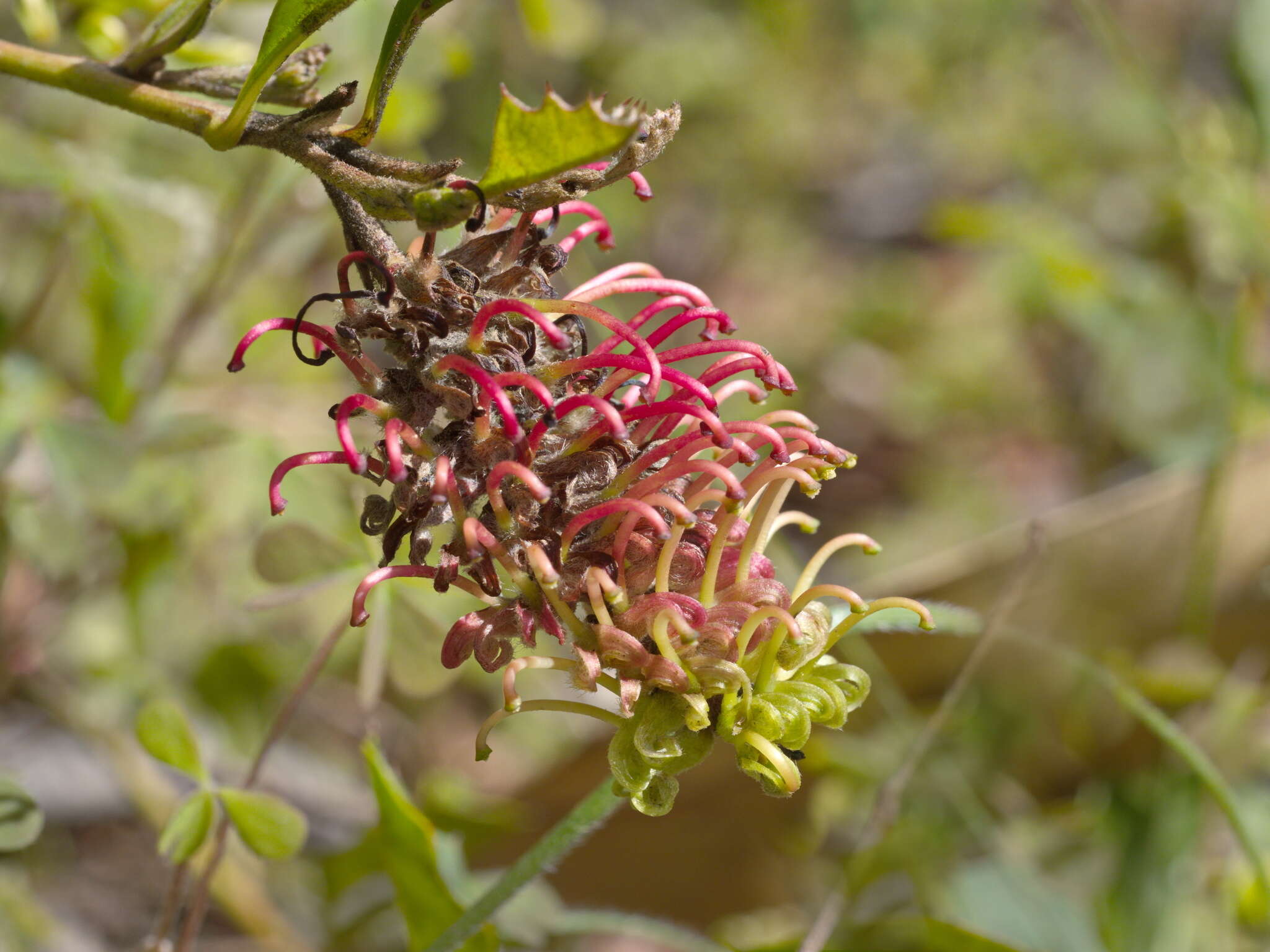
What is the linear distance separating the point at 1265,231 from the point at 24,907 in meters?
2.79

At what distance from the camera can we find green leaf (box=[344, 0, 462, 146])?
791mm

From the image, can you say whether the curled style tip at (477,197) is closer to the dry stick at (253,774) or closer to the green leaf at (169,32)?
the green leaf at (169,32)

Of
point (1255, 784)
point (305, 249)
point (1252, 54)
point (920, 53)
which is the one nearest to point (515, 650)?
point (305, 249)

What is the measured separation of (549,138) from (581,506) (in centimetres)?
29

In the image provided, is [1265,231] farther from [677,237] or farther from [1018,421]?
[677,237]

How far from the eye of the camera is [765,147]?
154 inches

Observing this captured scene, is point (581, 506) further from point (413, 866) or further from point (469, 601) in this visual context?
point (469, 601)

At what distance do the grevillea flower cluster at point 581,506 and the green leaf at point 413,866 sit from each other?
213 mm

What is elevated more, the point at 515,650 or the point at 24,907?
the point at 515,650

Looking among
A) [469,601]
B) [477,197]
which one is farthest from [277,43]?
[469,601]

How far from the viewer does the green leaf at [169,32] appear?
35.7 inches

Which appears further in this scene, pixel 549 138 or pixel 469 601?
pixel 469 601

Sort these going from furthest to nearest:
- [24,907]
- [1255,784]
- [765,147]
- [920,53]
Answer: [920,53]
[765,147]
[1255,784]
[24,907]

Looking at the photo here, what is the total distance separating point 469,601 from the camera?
5.04 feet
